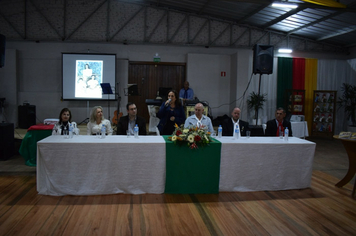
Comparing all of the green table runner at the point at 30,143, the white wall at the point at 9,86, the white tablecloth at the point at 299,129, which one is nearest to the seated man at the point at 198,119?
the green table runner at the point at 30,143

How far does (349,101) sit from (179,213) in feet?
30.6

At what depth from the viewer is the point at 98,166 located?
3.53 metres

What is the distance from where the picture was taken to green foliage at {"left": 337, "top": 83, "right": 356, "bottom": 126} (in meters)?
9.58

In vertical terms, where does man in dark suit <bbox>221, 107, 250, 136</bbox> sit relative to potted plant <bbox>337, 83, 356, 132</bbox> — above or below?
below

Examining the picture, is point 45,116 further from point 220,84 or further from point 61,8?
point 220,84

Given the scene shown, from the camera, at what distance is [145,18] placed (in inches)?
371

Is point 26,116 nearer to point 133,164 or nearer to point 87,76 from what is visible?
point 87,76

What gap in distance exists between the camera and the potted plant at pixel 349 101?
9570mm

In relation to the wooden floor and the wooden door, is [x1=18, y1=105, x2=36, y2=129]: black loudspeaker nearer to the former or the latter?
the wooden door

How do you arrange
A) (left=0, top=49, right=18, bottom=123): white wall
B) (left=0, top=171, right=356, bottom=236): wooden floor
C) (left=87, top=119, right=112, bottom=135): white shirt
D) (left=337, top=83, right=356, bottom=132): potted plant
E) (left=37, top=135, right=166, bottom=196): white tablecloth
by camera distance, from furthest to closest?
(left=337, top=83, right=356, bottom=132): potted plant, (left=0, top=49, right=18, bottom=123): white wall, (left=87, top=119, right=112, bottom=135): white shirt, (left=37, top=135, right=166, bottom=196): white tablecloth, (left=0, top=171, right=356, bottom=236): wooden floor

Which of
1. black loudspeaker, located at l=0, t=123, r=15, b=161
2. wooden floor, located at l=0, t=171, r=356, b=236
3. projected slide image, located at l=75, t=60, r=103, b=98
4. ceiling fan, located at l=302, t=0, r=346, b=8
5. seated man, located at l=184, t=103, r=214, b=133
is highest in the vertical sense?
ceiling fan, located at l=302, t=0, r=346, b=8

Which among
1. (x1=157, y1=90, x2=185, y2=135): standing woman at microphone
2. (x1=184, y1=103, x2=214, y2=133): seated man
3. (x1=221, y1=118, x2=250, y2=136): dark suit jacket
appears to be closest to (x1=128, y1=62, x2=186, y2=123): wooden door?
(x1=157, y1=90, x2=185, y2=135): standing woman at microphone

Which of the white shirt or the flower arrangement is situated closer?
the flower arrangement

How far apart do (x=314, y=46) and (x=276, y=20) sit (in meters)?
2.55
